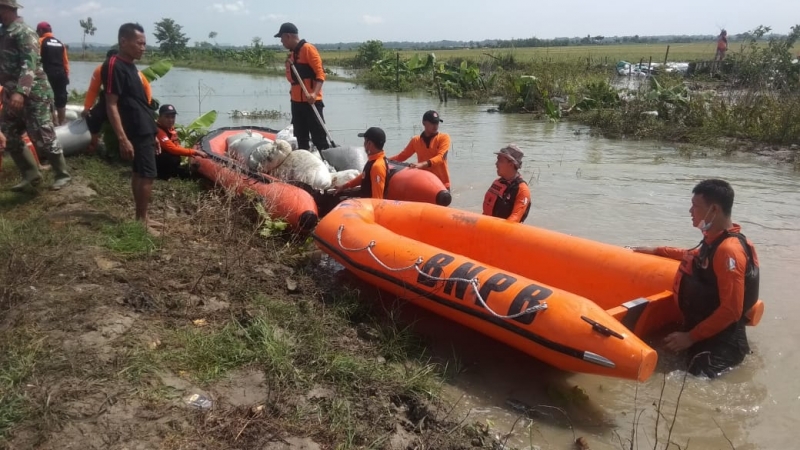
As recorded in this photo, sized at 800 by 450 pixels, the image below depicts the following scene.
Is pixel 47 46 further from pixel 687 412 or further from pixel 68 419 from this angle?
pixel 687 412

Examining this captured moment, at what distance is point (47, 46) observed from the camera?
7223 millimetres

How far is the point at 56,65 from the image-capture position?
721 centimetres

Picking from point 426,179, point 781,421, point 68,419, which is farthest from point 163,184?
point 781,421

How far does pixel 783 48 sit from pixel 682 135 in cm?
481

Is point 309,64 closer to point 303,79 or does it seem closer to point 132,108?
point 303,79

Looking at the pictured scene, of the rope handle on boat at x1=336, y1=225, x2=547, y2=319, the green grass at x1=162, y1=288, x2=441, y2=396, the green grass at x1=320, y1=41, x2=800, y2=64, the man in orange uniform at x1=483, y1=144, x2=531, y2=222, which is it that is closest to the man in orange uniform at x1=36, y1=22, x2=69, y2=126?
the rope handle on boat at x1=336, y1=225, x2=547, y2=319

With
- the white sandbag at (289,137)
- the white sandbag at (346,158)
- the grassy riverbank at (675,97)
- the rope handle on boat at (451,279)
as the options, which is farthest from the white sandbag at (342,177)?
the grassy riverbank at (675,97)

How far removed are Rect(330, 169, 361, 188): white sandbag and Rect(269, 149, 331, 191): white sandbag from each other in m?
0.06

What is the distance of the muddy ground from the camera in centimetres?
236

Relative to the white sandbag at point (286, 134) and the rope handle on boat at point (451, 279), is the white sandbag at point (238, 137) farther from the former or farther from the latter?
the rope handle on boat at point (451, 279)

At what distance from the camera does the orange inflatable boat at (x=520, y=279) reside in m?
3.16

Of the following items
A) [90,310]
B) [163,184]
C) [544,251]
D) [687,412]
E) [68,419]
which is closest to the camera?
[68,419]

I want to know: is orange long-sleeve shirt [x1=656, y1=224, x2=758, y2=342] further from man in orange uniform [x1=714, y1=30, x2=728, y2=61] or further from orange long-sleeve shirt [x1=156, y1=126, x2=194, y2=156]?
man in orange uniform [x1=714, y1=30, x2=728, y2=61]

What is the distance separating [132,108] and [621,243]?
15.4 ft
